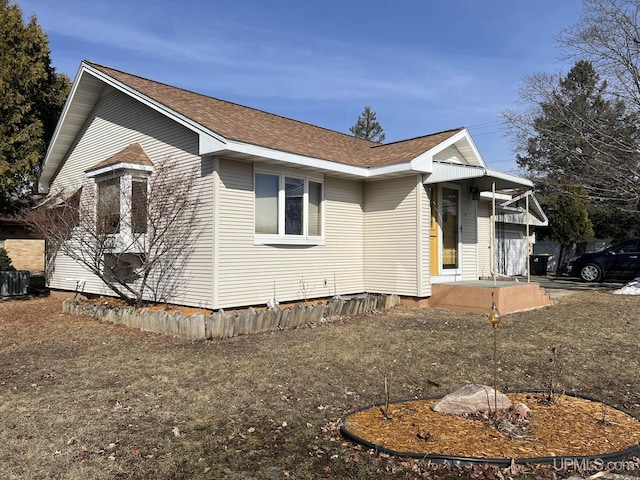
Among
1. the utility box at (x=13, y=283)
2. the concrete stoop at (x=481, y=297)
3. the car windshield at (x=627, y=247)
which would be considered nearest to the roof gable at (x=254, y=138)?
the utility box at (x=13, y=283)

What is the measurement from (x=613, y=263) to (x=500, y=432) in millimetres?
18272

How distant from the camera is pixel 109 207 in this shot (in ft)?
32.4

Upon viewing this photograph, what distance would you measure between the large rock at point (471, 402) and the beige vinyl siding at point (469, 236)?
30.7 feet

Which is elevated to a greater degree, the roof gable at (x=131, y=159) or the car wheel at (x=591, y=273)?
the roof gable at (x=131, y=159)

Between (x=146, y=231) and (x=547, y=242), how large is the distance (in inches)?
1177

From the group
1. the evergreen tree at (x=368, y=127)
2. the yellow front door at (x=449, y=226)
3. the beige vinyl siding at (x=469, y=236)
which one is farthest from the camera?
the evergreen tree at (x=368, y=127)

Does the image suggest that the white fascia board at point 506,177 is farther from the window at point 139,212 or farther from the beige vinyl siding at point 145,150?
the window at point 139,212

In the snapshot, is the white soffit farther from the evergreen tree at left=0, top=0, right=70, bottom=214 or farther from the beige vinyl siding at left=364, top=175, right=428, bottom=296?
the evergreen tree at left=0, top=0, right=70, bottom=214

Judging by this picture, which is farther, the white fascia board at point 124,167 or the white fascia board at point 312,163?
the white fascia board at point 124,167

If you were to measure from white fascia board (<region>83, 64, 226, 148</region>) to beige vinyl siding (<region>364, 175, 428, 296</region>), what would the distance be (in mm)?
4859

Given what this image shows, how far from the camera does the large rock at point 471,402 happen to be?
4207 millimetres

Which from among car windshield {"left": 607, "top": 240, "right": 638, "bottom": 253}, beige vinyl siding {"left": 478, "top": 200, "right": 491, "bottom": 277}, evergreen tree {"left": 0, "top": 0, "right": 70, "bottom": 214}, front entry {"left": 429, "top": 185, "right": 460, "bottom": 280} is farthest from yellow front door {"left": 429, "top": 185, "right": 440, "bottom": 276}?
evergreen tree {"left": 0, "top": 0, "right": 70, "bottom": 214}

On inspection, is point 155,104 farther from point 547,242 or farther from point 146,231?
point 547,242

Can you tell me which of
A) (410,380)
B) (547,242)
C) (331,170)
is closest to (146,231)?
(331,170)
